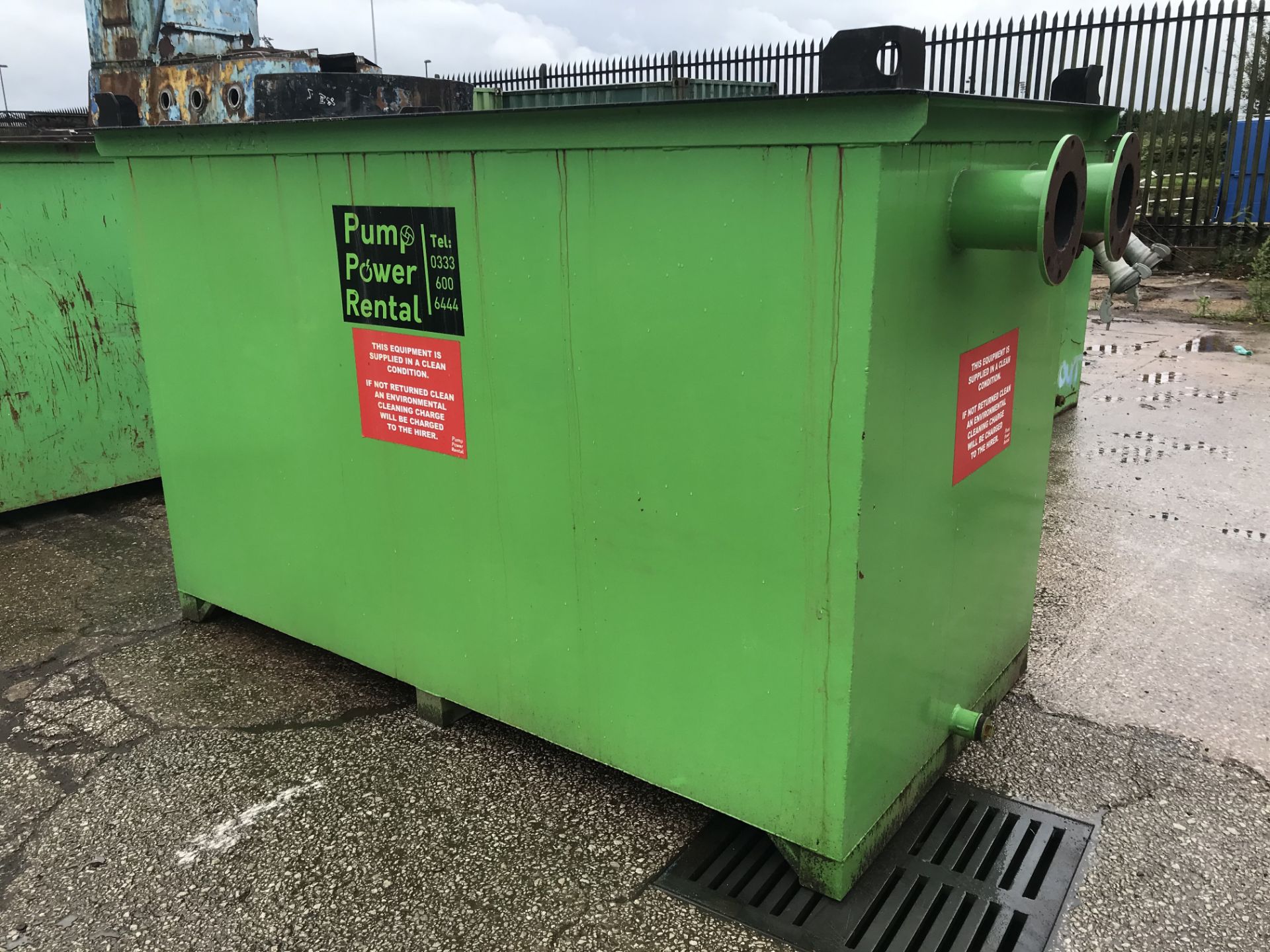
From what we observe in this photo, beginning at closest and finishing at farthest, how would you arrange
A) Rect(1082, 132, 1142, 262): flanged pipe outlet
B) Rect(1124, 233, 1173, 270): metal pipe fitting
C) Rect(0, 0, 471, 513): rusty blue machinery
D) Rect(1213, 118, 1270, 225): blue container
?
Rect(1082, 132, 1142, 262): flanged pipe outlet → Rect(0, 0, 471, 513): rusty blue machinery → Rect(1124, 233, 1173, 270): metal pipe fitting → Rect(1213, 118, 1270, 225): blue container

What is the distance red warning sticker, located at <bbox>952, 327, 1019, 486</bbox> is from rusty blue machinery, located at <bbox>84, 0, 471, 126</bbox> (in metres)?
1.30

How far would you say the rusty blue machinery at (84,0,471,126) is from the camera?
8.46 ft

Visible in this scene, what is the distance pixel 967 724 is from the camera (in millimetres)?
2195

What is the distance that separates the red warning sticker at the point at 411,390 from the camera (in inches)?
87.7

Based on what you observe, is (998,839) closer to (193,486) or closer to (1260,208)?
(193,486)

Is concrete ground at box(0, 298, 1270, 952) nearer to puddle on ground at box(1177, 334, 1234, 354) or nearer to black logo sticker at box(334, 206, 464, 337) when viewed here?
black logo sticker at box(334, 206, 464, 337)

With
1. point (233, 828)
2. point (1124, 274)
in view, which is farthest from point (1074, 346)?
point (233, 828)

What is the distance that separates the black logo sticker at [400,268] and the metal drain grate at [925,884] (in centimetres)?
129

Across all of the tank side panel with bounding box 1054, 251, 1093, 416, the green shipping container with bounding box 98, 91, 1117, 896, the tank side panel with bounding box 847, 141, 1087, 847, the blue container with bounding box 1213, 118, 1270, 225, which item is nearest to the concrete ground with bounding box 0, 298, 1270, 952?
the green shipping container with bounding box 98, 91, 1117, 896

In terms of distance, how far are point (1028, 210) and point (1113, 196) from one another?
0.85 ft

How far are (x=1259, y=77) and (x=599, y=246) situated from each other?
11102mm

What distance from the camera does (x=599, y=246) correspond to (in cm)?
187

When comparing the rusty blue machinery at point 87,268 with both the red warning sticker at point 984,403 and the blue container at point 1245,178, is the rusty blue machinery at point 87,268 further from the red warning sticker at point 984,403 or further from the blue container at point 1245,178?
the blue container at point 1245,178

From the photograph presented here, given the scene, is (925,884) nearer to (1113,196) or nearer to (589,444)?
(589,444)
